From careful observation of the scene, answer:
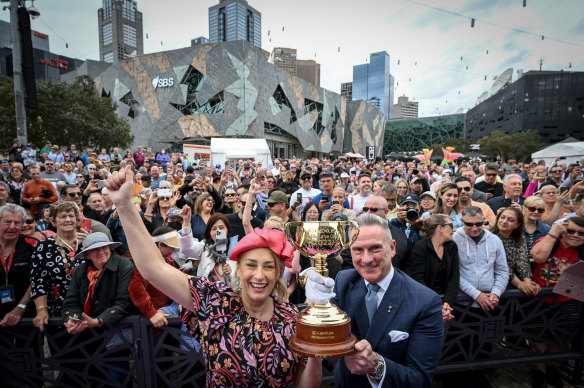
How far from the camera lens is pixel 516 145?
2074 inches

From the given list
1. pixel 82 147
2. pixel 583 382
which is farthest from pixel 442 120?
pixel 583 382

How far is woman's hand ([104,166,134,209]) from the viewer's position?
5.24 feet

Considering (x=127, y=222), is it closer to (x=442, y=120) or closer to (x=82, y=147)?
(x=82, y=147)

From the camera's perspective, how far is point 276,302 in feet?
6.21

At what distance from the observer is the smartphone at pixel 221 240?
3676 millimetres

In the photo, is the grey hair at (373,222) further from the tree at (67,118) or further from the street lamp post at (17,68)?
the tree at (67,118)

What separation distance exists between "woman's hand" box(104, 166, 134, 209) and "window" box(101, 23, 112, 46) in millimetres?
183429

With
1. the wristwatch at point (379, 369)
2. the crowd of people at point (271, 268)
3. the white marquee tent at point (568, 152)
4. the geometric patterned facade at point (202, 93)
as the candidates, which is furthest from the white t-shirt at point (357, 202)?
the geometric patterned facade at point (202, 93)

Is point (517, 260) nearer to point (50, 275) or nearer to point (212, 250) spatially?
point (212, 250)

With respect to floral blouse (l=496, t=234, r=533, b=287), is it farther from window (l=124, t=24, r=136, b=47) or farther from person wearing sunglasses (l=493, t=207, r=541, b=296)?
window (l=124, t=24, r=136, b=47)

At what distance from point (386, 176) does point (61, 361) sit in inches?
466

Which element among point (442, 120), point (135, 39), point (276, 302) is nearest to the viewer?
point (276, 302)

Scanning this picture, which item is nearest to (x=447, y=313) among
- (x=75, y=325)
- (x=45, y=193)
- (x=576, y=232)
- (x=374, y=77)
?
(x=576, y=232)

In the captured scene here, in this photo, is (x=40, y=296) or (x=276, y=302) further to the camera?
(x=40, y=296)
